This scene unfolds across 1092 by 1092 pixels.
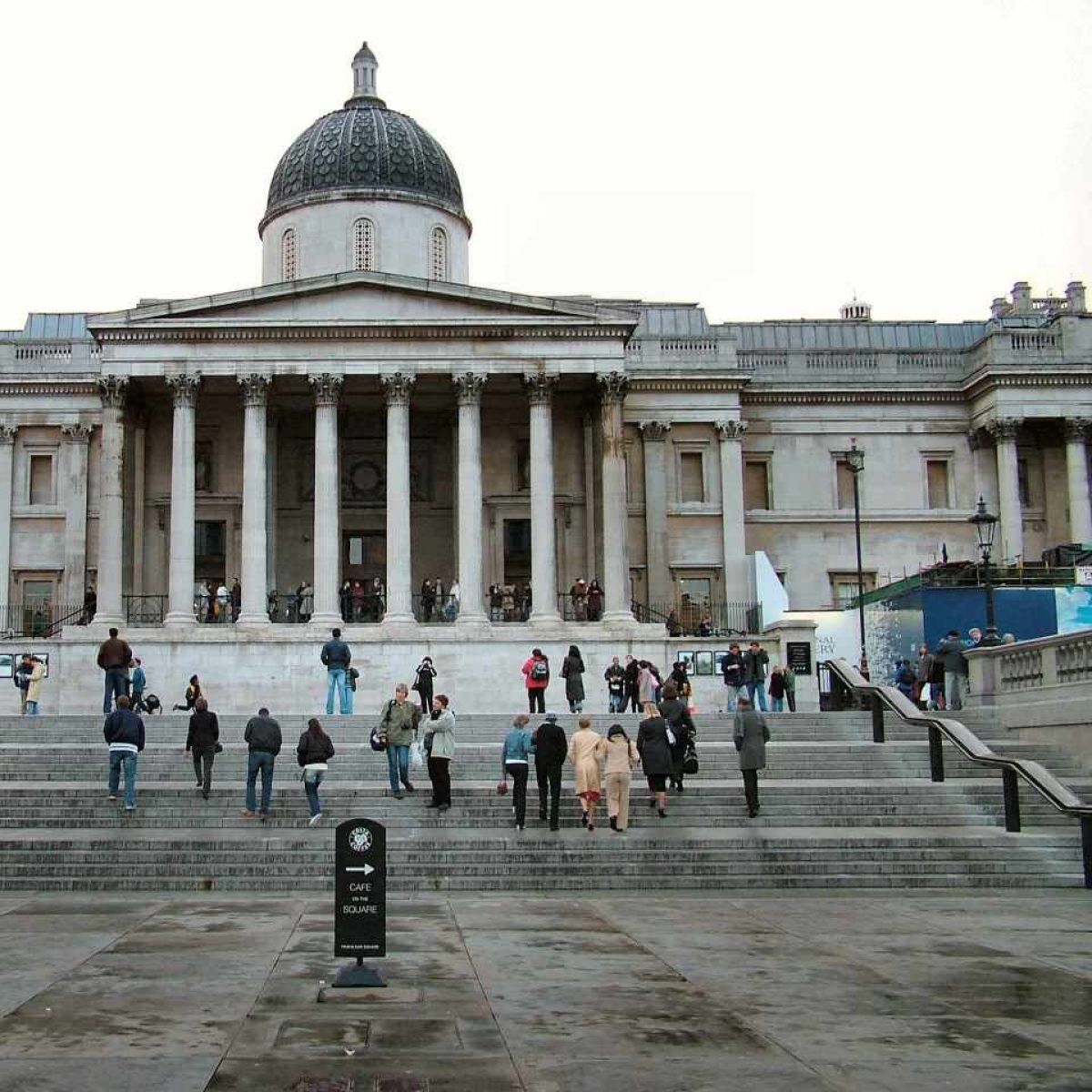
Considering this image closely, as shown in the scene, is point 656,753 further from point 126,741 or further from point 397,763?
point 126,741

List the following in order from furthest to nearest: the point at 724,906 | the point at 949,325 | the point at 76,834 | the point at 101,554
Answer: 1. the point at 949,325
2. the point at 101,554
3. the point at 76,834
4. the point at 724,906

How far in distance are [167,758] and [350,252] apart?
88.0 feet

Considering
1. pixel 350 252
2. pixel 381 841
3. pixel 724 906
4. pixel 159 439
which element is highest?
pixel 350 252

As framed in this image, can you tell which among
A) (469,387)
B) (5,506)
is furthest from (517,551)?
(5,506)

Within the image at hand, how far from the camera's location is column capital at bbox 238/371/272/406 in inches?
1700

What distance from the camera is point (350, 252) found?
49.3 m

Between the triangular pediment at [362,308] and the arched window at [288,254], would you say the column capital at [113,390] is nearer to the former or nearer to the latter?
the triangular pediment at [362,308]

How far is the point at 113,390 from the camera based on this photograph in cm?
4319

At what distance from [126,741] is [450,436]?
27387mm

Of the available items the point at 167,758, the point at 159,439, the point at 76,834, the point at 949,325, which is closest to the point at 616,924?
the point at 76,834

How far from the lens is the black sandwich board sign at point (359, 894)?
36.5 feet

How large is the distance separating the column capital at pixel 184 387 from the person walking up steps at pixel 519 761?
25165mm

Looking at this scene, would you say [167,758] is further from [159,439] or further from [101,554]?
[159,439]

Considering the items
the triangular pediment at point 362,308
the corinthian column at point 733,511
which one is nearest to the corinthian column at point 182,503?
the triangular pediment at point 362,308
